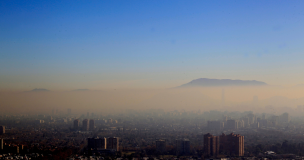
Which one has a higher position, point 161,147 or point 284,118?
point 161,147

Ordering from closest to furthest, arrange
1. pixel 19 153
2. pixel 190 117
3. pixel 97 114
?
pixel 19 153 → pixel 97 114 → pixel 190 117

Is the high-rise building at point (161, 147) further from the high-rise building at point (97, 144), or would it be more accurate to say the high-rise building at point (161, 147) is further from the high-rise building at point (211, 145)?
the high-rise building at point (97, 144)

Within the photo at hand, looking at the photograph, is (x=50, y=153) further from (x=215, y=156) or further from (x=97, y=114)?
(x=97, y=114)

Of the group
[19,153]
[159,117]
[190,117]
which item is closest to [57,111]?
[159,117]

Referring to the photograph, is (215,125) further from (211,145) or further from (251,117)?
(211,145)

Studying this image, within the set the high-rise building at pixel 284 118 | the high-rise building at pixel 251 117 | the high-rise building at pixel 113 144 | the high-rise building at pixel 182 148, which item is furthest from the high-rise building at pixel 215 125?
the high-rise building at pixel 113 144

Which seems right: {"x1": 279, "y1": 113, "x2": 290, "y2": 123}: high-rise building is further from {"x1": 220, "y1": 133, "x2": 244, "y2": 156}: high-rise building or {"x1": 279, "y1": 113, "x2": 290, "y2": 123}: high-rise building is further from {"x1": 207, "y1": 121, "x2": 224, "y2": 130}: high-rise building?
{"x1": 220, "y1": 133, "x2": 244, "y2": 156}: high-rise building

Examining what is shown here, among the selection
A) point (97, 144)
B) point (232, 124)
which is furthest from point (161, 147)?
point (232, 124)

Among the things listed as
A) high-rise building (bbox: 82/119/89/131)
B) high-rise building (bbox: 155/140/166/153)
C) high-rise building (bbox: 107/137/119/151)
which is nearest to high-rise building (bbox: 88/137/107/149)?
high-rise building (bbox: 107/137/119/151)
